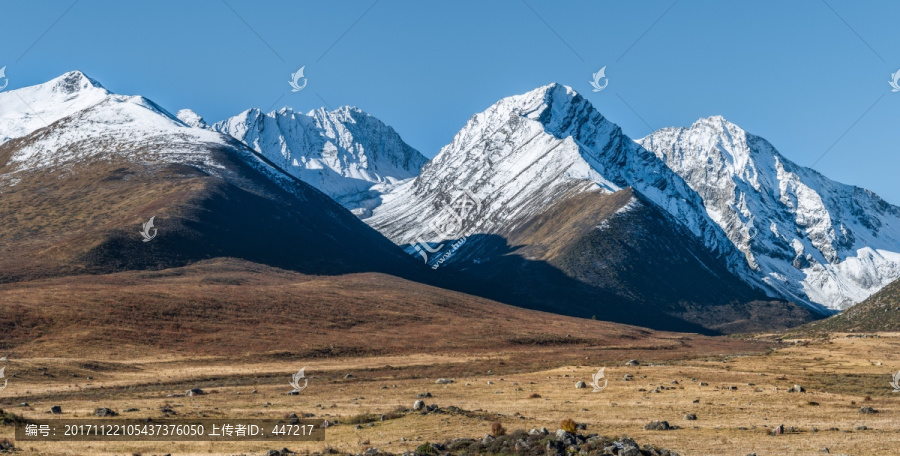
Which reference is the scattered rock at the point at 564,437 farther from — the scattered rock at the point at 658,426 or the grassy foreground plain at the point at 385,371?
the scattered rock at the point at 658,426

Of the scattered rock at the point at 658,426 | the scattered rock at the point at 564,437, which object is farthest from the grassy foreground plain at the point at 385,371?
the scattered rock at the point at 564,437

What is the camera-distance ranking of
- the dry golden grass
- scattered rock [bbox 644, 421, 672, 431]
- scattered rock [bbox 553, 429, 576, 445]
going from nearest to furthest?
scattered rock [bbox 553, 429, 576, 445]
the dry golden grass
scattered rock [bbox 644, 421, 672, 431]

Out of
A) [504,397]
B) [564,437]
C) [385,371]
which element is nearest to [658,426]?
[564,437]

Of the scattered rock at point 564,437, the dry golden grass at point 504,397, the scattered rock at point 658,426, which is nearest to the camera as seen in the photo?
the scattered rock at point 564,437

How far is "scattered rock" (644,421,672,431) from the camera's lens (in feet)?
159

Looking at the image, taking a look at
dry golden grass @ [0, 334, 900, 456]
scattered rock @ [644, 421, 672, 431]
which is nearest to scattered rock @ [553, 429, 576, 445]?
dry golden grass @ [0, 334, 900, 456]

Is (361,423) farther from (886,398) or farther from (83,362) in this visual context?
(83,362)

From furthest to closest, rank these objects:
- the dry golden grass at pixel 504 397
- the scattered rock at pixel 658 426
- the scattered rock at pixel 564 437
→ the scattered rock at pixel 658 426
the dry golden grass at pixel 504 397
the scattered rock at pixel 564 437

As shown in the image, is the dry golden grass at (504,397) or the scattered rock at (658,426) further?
the scattered rock at (658,426)

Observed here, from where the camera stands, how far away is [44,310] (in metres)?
129

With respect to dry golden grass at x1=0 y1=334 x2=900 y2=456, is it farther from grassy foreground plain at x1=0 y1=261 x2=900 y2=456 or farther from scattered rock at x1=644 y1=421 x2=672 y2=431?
scattered rock at x1=644 y1=421 x2=672 y2=431

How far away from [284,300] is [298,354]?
49.9m

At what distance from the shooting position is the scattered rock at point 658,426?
48406mm

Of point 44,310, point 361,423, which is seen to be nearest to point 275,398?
point 361,423
